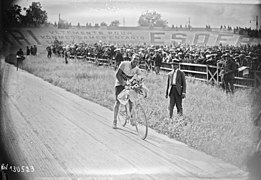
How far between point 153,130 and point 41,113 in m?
0.84

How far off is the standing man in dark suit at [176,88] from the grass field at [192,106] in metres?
0.04

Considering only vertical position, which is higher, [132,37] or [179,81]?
[132,37]

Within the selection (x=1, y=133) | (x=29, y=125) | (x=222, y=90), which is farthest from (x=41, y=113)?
(x=222, y=90)

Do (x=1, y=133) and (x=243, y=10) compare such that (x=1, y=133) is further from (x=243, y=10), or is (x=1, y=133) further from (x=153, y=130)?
(x=243, y=10)

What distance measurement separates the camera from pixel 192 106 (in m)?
2.79

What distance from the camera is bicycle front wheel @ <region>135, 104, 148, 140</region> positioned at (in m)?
2.74

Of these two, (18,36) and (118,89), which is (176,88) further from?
(18,36)

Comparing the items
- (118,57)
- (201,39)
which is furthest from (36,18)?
(201,39)

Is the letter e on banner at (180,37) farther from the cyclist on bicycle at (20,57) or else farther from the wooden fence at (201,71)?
the cyclist on bicycle at (20,57)

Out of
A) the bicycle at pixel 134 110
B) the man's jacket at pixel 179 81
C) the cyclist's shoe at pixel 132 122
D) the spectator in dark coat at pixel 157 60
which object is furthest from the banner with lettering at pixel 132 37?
the cyclist's shoe at pixel 132 122

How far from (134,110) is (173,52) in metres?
0.54

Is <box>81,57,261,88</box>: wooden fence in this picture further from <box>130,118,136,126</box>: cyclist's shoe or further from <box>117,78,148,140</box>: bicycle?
<box>130,118,136,126</box>: cyclist's shoe

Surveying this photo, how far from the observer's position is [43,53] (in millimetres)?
2537

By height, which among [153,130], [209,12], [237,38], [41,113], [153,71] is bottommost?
[153,130]
